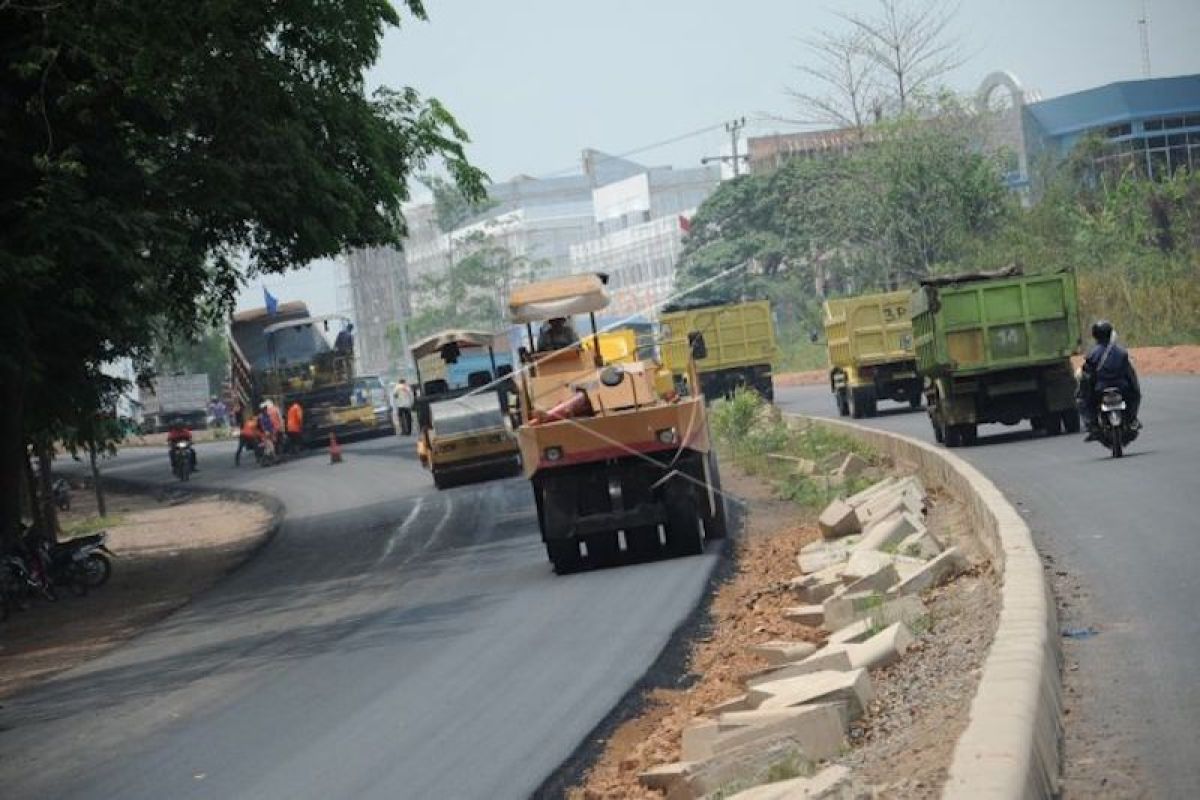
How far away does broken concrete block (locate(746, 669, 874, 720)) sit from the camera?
9.80 metres

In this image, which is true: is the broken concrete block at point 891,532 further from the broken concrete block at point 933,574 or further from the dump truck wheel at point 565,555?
the dump truck wheel at point 565,555

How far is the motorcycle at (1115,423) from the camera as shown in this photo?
23.2 metres

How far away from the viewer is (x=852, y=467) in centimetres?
2880

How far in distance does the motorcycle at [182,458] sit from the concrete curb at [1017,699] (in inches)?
1868

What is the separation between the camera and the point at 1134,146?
84250mm

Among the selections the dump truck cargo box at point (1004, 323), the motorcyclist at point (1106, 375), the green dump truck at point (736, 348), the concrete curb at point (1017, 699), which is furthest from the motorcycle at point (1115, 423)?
the green dump truck at point (736, 348)

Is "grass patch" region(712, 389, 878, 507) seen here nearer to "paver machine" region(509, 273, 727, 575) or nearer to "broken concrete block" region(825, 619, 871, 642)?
"paver machine" region(509, 273, 727, 575)

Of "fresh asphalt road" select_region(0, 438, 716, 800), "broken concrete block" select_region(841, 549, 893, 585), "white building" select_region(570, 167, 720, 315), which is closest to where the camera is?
"fresh asphalt road" select_region(0, 438, 716, 800)

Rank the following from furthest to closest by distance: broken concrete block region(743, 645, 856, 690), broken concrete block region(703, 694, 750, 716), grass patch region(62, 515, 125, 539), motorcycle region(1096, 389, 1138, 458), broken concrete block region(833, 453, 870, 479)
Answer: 1. grass patch region(62, 515, 125, 539)
2. broken concrete block region(833, 453, 870, 479)
3. motorcycle region(1096, 389, 1138, 458)
4. broken concrete block region(743, 645, 856, 690)
5. broken concrete block region(703, 694, 750, 716)

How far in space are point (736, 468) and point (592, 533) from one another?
14029 millimetres

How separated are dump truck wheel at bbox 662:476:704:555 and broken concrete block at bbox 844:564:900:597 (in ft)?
22.3

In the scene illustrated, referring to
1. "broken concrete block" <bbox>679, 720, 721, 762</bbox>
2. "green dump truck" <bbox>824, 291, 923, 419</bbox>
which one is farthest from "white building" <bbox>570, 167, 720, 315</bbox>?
"broken concrete block" <bbox>679, 720, 721, 762</bbox>

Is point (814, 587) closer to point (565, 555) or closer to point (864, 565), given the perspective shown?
point (864, 565)

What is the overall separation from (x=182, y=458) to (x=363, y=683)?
4665 centimetres
